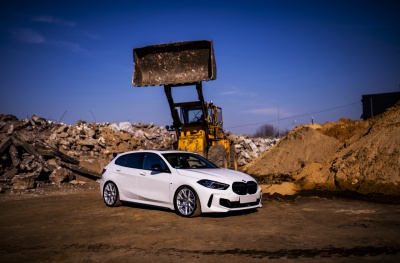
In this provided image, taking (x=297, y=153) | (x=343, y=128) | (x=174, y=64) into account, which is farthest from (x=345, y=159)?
(x=174, y=64)

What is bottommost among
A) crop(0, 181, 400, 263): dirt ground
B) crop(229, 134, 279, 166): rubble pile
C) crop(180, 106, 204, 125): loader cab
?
crop(0, 181, 400, 263): dirt ground

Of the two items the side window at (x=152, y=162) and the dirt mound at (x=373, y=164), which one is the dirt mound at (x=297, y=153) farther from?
the side window at (x=152, y=162)

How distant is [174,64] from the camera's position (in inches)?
562

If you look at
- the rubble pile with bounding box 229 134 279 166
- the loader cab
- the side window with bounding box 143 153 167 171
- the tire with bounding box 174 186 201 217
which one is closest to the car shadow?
the tire with bounding box 174 186 201 217

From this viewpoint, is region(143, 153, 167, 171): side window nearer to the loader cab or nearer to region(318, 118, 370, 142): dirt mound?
the loader cab

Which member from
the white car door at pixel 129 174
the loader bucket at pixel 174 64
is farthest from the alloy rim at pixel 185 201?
the loader bucket at pixel 174 64

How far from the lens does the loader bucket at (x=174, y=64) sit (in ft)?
45.9

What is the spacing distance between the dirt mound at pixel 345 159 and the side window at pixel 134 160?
6901 millimetres

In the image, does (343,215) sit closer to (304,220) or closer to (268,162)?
(304,220)

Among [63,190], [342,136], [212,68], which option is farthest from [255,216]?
[342,136]

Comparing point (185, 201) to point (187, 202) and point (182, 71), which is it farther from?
point (182, 71)

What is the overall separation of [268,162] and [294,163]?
5.45ft

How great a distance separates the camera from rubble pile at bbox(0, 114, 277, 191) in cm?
1780

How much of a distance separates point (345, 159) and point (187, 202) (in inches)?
329
